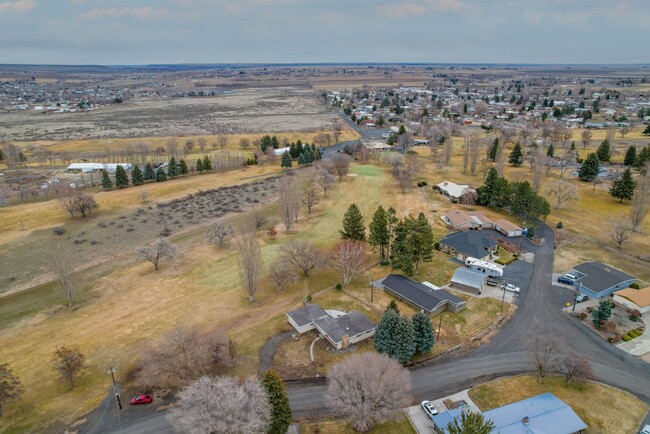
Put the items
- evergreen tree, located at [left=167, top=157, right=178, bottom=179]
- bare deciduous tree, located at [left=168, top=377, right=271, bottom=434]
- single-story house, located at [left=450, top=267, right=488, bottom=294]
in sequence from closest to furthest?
bare deciduous tree, located at [left=168, top=377, right=271, bottom=434] < single-story house, located at [left=450, top=267, right=488, bottom=294] < evergreen tree, located at [left=167, top=157, right=178, bottom=179]

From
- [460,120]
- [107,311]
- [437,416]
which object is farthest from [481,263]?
[460,120]

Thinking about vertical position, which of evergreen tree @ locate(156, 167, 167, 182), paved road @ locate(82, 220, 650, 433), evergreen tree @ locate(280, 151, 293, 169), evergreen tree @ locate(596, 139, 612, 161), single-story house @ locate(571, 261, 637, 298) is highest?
evergreen tree @ locate(596, 139, 612, 161)

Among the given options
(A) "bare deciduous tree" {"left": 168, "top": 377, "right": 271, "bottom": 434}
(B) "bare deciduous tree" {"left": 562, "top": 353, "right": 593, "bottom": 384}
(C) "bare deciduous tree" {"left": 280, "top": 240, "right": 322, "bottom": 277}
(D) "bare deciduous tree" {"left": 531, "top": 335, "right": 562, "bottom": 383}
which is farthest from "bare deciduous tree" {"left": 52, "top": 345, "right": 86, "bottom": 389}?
(B) "bare deciduous tree" {"left": 562, "top": 353, "right": 593, "bottom": 384}

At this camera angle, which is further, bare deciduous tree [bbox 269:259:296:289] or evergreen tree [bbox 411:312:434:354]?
bare deciduous tree [bbox 269:259:296:289]

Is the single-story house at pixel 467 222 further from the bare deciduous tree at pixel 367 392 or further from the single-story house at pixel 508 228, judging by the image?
the bare deciduous tree at pixel 367 392

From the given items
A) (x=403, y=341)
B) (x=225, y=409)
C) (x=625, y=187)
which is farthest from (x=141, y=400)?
(x=625, y=187)

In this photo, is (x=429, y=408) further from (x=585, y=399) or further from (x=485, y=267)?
(x=485, y=267)

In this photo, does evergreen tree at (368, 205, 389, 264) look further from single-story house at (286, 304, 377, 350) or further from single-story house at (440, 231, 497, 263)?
single-story house at (286, 304, 377, 350)
